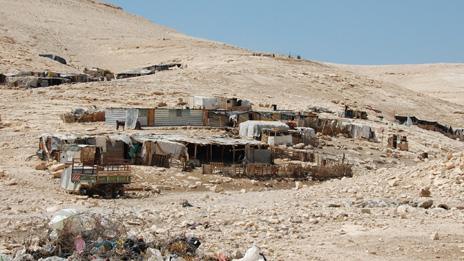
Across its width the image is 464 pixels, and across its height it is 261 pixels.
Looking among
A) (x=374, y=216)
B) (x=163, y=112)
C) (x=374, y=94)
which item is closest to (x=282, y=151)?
(x=163, y=112)

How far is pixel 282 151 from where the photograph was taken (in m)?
28.4

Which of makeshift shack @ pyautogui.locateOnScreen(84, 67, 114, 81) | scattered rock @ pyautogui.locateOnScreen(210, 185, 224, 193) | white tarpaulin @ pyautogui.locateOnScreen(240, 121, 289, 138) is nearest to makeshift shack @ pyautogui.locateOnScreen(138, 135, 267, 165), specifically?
white tarpaulin @ pyautogui.locateOnScreen(240, 121, 289, 138)

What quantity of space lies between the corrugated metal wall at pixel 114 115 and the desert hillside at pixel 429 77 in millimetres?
54260

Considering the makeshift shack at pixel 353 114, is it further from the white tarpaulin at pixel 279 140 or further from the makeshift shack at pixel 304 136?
the white tarpaulin at pixel 279 140

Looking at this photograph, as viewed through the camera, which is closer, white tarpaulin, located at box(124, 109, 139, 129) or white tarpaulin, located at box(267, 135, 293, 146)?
white tarpaulin, located at box(267, 135, 293, 146)

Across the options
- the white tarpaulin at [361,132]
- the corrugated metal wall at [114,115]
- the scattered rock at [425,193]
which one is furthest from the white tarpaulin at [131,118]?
the scattered rock at [425,193]

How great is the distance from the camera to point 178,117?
104 ft

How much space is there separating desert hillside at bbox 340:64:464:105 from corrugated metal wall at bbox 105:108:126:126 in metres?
54.3

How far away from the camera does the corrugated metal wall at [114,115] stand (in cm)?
3073

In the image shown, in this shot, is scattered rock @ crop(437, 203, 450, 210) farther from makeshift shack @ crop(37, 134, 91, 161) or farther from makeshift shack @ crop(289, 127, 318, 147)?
makeshift shack @ crop(289, 127, 318, 147)

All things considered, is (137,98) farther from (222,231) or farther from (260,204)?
(222,231)

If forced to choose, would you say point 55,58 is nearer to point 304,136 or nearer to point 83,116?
point 83,116

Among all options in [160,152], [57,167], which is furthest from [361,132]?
[57,167]

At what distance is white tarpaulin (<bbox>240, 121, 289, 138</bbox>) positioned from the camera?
99.2 feet
